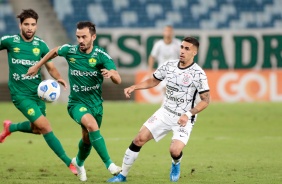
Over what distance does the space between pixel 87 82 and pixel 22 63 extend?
124 cm

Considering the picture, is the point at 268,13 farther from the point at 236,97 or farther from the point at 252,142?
the point at 252,142

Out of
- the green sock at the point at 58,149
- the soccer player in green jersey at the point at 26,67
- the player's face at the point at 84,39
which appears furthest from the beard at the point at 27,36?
the green sock at the point at 58,149

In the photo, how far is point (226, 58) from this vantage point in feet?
76.8

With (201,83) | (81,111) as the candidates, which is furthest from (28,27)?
(201,83)

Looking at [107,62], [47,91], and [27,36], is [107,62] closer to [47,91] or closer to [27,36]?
[47,91]

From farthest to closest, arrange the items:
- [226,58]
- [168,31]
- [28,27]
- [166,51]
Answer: [226,58]
[166,51]
[168,31]
[28,27]

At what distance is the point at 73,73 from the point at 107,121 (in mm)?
8543

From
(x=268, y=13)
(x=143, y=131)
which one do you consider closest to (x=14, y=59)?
(x=143, y=131)

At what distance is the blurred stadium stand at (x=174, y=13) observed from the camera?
24.6 meters

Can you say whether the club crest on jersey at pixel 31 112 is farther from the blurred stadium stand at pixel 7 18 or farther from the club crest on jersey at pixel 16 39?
the blurred stadium stand at pixel 7 18

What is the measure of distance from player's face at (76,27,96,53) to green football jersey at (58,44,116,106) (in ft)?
0.25

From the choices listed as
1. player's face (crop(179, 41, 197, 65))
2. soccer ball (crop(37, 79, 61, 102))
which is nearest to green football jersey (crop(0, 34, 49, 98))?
soccer ball (crop(37, 79, 61, 102))

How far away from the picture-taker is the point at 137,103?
21859 mm

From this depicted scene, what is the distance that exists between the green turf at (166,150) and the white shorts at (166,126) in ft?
1.84
